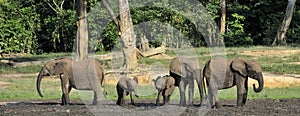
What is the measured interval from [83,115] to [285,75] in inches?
604

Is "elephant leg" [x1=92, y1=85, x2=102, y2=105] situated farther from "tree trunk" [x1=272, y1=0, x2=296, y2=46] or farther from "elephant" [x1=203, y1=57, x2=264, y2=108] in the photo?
"tree trunk" [x1=272, y1=0, x2=296, y2=46]

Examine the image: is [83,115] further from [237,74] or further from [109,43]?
[109,43]

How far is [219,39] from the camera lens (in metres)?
49.0

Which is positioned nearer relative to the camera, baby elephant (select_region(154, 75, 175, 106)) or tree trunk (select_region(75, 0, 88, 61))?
baby elephant (select_region(154, 75, 175, 106))

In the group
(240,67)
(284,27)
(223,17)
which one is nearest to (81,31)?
(240,67)

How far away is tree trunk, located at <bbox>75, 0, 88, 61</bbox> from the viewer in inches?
1312

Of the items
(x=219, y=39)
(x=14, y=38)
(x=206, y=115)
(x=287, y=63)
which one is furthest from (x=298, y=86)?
(x=14, y=38)

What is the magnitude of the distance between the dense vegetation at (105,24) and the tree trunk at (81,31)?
10026 millimetres

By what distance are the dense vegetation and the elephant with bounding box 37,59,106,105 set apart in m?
24.5

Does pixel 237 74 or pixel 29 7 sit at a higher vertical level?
pixel 29 7

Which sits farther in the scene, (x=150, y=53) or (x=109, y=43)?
(x=109, y=43)

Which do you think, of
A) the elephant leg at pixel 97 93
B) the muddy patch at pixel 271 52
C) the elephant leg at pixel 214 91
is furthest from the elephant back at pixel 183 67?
the muddy patch at pixel 271 52

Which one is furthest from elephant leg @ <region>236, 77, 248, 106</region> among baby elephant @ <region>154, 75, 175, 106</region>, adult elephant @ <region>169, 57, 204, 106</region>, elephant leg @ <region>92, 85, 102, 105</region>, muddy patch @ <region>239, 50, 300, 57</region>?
muddy patch @ <region>239, 50, 300, 57</region>

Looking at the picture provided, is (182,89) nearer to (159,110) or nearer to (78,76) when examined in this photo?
(159,110)
